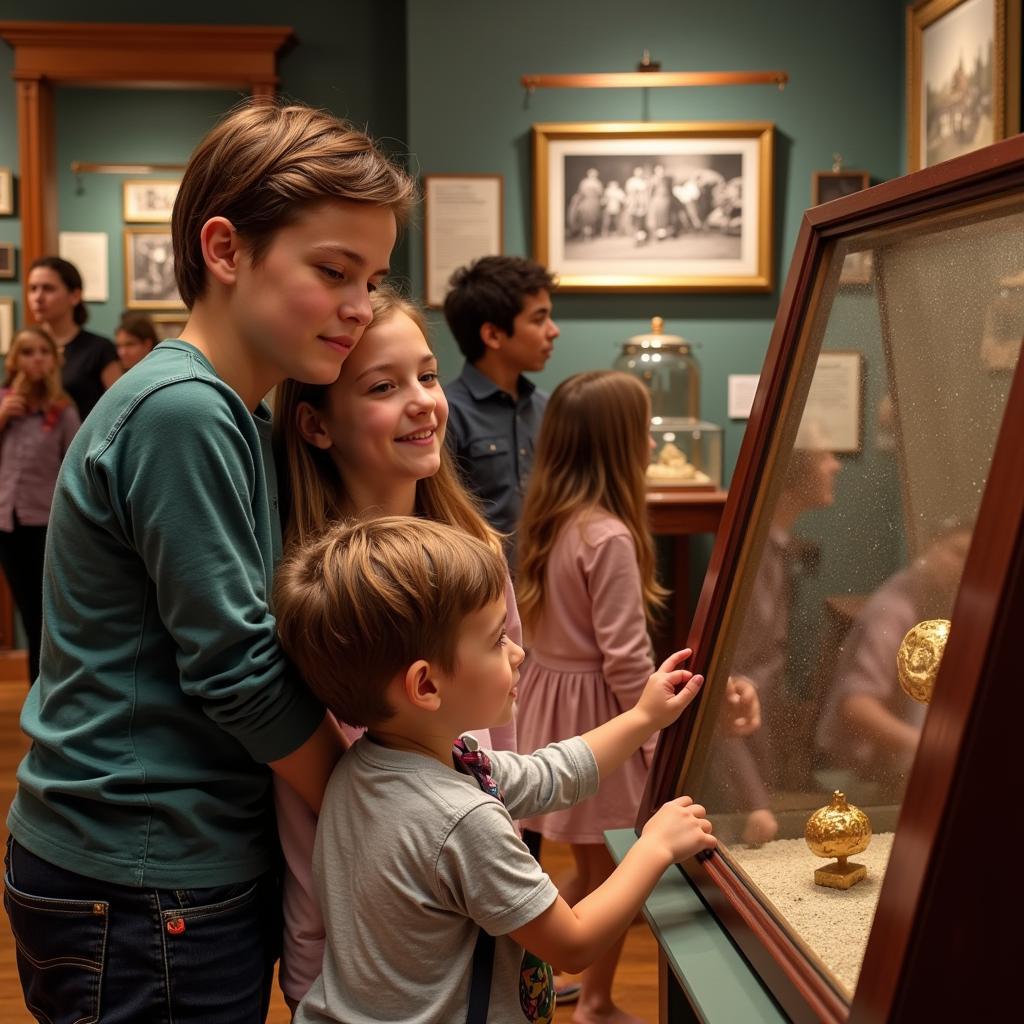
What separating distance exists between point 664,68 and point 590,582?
121 inches

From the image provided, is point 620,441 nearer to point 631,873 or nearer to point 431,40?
point 631,873

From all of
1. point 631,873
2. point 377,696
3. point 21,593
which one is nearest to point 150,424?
point 377,696

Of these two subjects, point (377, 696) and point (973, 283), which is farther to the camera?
point (377, 696)

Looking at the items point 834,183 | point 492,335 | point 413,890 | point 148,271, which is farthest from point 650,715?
point 148,271

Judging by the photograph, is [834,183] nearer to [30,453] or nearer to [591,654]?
[591,654]

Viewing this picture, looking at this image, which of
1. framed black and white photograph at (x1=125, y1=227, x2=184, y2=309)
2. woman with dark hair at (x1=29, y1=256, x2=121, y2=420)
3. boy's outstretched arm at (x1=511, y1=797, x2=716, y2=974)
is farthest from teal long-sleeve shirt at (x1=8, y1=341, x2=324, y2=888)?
framed black and white photograph at (x1=125, y1=227, x2=184, y2=309)

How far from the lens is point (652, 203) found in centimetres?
500

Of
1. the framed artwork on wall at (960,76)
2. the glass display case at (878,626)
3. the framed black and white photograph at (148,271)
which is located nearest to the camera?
the glass display case at (878,626)

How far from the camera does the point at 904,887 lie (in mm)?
812

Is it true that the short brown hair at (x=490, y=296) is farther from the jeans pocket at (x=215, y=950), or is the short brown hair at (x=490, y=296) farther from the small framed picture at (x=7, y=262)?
the small framed picture at (x=7, y=262)

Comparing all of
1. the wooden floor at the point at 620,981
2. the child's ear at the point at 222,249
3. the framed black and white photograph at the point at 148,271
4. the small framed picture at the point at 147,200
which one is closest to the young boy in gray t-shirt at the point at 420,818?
the child's ear at the point at 222,249

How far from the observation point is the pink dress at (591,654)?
2643 millimetres

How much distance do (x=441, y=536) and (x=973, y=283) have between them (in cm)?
53

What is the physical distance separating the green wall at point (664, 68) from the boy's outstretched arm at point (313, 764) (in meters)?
3.80
